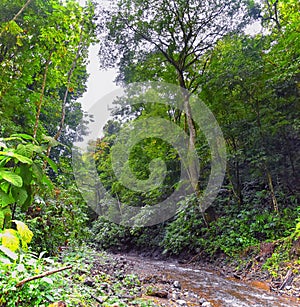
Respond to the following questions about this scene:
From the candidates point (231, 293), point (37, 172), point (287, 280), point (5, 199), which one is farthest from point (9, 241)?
point (287, 280)

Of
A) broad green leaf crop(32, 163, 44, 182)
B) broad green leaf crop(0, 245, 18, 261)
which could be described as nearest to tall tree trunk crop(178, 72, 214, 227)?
broad green leaf crop(32, 163, 44, 182)

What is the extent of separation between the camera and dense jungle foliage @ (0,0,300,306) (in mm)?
2146

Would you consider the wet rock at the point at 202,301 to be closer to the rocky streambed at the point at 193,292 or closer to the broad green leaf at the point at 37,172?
the rocky streambed at the point at 193,292

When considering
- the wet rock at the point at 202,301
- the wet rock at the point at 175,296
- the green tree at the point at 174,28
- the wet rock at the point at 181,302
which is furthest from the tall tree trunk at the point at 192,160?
the wet rock at the point at 181,302

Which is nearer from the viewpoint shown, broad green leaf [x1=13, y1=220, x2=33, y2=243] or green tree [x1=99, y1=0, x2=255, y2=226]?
broad green leaf [x1=13, y1=220, x2=33, y2=243]

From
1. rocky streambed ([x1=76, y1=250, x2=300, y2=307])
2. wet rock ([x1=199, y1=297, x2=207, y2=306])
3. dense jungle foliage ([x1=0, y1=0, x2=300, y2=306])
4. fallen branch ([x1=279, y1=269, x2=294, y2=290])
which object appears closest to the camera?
dense jungle foliage ([x1=0, y1=0, x2=300, y2=306])

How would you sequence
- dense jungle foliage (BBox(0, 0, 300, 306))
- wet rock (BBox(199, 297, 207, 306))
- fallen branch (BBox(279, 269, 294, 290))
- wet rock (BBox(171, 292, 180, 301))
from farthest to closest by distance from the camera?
fallen branch (BBox(279, 269, 294, 290))
wet rock (BBox(171, 292, 180, 301))
wet rock (BBox(199, 297, 207, 306))
dense jungle foliage (BBox(0, 0, 300, 306))

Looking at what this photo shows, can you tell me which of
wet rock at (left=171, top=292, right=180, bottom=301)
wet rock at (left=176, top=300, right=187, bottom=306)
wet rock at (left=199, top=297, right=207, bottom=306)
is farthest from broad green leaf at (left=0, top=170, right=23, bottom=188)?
wet rock at (left=199, top=297, right=207, bottom=306)

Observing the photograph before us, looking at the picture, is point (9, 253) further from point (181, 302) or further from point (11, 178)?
point (181, 302)

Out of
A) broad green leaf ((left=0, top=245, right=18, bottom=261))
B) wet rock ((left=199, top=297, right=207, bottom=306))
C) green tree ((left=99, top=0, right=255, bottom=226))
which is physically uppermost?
green tree ((left=99, top=0, right=255, bottom=226))

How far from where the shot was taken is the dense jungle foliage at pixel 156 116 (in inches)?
84.5

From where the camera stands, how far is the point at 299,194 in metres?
7.43

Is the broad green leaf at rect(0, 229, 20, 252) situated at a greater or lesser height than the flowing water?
greater

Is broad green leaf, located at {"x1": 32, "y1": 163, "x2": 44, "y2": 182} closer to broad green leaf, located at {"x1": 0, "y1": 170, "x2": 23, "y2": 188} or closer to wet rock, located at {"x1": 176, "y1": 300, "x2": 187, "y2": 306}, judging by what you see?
broad green leaf, located at {"x1": 0, "y1": 170, "x2": 23, "y2": 188}
